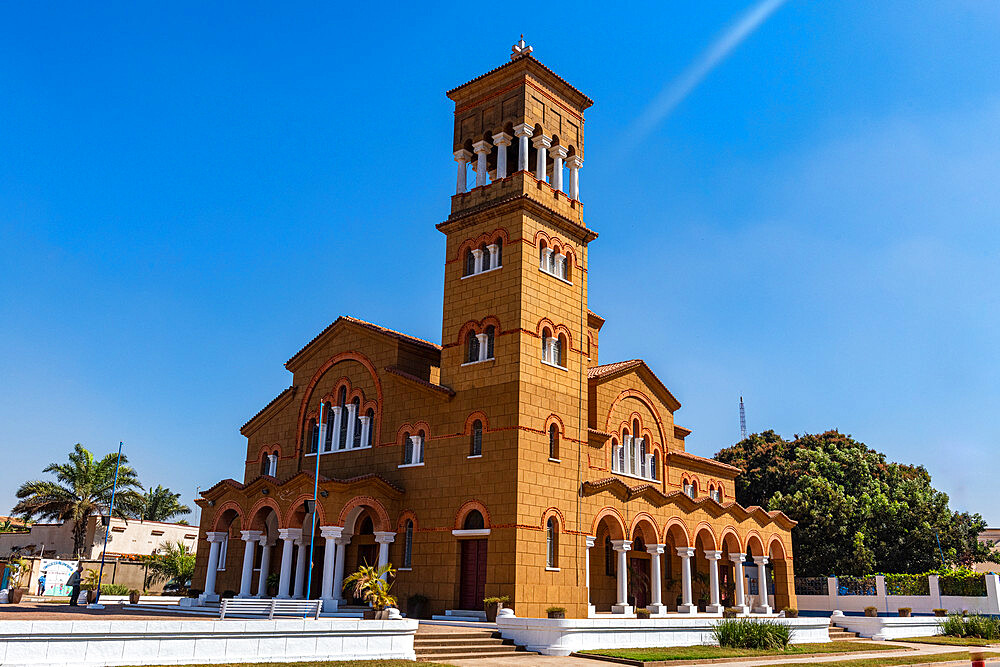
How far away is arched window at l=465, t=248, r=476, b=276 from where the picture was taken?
32.5m

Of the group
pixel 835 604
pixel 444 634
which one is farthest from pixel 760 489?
pixel 444 634

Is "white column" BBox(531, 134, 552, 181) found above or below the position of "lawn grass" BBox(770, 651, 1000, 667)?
above

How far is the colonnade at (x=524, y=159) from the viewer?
107 feet

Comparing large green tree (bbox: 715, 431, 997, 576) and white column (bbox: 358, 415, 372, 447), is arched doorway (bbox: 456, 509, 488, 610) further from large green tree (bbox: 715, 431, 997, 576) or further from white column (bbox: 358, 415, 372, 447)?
large green tree (bbox: 715, 431, 997, 576)

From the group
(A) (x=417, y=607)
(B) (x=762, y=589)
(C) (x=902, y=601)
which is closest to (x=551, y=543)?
(A) (x=417, y=607)

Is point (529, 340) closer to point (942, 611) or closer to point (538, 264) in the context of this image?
point (538, 264)

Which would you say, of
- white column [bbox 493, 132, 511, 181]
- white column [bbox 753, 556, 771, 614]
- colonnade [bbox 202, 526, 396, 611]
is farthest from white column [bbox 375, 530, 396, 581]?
white column [bbox 753, 556, 771, 614]

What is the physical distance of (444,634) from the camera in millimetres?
22719

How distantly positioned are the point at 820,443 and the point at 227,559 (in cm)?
4663

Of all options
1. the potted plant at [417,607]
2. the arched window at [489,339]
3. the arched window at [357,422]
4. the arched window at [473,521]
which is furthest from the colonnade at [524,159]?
the potted plant at [417,607]

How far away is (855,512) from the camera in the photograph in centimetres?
5156

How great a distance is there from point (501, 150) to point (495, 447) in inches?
478

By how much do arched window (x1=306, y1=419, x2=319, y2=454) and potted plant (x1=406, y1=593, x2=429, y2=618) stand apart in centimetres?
954

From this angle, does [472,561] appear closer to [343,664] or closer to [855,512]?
[343,664]
